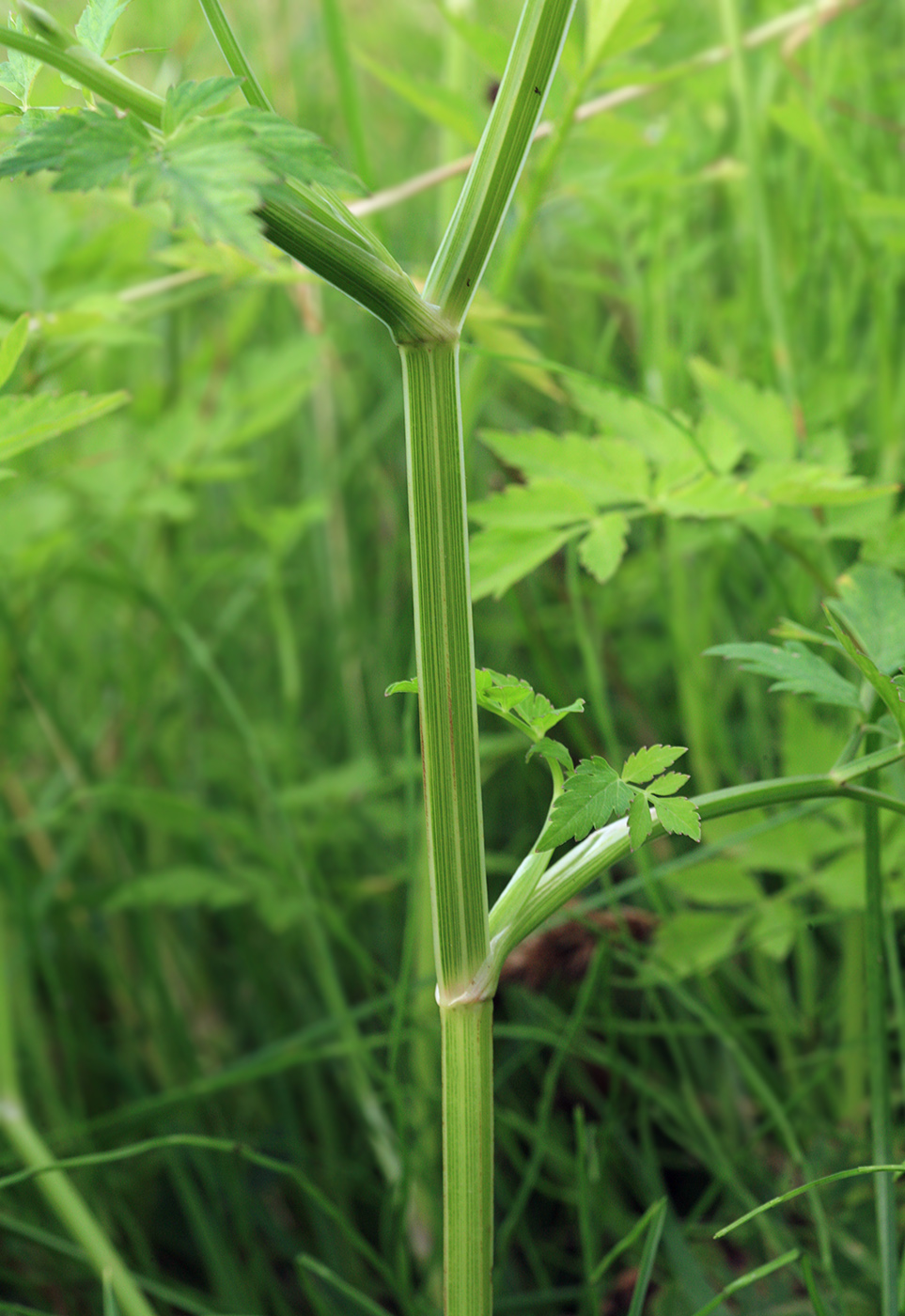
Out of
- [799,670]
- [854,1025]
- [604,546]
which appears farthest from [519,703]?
[854,1025]

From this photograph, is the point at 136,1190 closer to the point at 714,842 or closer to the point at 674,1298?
the point at 674,1298

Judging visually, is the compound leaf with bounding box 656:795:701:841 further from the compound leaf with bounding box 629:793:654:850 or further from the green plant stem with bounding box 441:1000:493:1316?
the green plant stem with bounding box 441:1000:493:1316

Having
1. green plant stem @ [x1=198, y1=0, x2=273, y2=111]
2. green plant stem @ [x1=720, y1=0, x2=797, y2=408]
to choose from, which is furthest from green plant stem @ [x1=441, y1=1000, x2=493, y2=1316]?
green plant stem @ [x1=720, y1=0, x2=797, y2=408]

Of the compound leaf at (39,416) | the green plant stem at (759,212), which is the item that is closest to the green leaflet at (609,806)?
the compound leaf at (39,416)

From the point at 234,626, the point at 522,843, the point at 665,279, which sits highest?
the point at 665,279

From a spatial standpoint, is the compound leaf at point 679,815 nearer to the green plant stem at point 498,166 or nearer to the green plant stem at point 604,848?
the green plant stem at point 604,848

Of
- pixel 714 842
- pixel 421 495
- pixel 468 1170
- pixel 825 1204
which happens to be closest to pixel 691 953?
pixel 714 842
